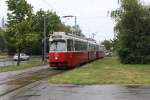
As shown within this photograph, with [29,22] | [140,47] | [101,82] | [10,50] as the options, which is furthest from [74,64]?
[10,50]

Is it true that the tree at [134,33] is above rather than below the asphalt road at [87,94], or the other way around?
above

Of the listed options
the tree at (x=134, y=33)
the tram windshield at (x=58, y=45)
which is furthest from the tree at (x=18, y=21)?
the tree at (x=134, y=33)

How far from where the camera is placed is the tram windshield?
38.6 metres

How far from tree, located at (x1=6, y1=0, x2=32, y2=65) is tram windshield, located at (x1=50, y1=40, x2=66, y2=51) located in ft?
25.4

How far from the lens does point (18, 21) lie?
153 feet

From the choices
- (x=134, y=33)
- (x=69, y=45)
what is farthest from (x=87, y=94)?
(x=134, y=33)

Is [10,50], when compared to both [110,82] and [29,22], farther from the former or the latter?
[110,82]

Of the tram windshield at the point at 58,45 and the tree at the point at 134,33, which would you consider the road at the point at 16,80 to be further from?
the tree at the point at 134,33

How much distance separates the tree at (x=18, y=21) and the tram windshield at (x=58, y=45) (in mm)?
7743

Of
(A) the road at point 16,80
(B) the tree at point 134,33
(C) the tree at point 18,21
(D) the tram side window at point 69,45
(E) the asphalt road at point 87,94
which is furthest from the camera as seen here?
(B) the tree at point 134,33

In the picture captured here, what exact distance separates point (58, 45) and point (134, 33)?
15.2m

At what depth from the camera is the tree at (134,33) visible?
5031 cm

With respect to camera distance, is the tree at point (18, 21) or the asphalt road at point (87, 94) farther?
the tree at point (18, 21)

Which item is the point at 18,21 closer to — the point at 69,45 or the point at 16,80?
the point at 69,45
